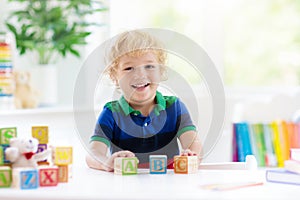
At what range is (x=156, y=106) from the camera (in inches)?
51.4

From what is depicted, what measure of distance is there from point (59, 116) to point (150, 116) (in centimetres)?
121

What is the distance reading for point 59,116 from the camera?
96.1 inches

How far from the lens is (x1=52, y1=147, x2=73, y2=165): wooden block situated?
1.13 metres

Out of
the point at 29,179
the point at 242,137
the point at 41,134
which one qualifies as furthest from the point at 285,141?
the point at 29,179

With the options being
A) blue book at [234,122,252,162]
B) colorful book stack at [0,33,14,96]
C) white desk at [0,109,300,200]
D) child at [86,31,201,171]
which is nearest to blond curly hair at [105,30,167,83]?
child at [86,31,201,171]

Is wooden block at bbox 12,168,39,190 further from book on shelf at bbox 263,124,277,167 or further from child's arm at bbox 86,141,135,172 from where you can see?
book on shelf at bbox 263,124,277,167

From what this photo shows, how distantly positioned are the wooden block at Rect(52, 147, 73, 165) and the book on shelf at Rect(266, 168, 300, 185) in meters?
0.39

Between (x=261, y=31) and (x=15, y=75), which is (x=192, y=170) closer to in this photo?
(x=15, y=75)

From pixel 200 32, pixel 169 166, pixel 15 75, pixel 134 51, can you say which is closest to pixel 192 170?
pixel 169 166

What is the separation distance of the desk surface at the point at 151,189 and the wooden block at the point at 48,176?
16 mm

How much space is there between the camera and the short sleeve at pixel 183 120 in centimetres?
131

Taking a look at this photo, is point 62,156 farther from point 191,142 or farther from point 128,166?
point 191,142

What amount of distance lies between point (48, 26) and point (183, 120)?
52.3 inches

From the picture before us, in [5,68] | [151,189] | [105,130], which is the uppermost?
[5,68]
